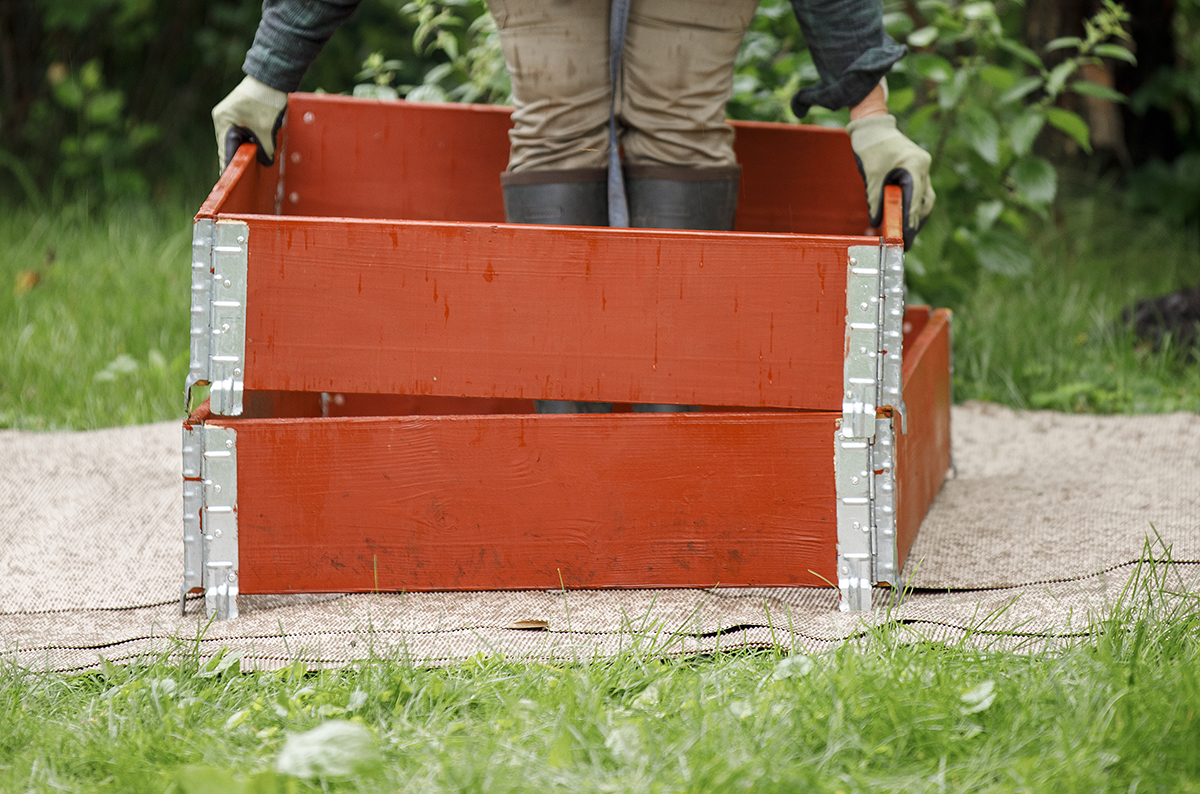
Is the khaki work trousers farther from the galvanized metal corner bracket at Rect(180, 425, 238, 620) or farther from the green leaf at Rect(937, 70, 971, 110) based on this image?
the green leaf at Rect(937, 70, 971, 110)

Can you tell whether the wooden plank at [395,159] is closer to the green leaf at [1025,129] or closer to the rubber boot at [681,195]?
the rubber boot at [681,195]

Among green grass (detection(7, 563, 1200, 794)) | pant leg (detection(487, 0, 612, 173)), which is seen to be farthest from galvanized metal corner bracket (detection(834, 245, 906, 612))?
pant leg (detection(487, 0, 612, 173))

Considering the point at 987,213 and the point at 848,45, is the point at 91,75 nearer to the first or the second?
the point at 987,213

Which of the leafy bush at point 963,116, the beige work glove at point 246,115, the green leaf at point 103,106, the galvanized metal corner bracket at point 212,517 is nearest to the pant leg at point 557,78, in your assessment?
the beige work glove at point 246,115

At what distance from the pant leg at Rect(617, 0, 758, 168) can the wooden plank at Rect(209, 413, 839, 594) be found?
0.58 meters

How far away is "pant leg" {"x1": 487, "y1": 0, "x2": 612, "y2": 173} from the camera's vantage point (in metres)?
1.86

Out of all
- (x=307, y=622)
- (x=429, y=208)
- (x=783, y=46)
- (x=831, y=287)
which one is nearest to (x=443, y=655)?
(x=307, y=622)

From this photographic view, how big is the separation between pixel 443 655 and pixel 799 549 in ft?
1.79

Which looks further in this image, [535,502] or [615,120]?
[615,120]

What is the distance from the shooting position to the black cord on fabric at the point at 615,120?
6.03 feet

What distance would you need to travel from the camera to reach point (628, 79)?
191cm

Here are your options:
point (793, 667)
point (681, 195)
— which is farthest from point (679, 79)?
point (793, 667)

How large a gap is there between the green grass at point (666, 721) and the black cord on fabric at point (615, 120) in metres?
0.82

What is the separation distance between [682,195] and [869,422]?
0.57 metres
